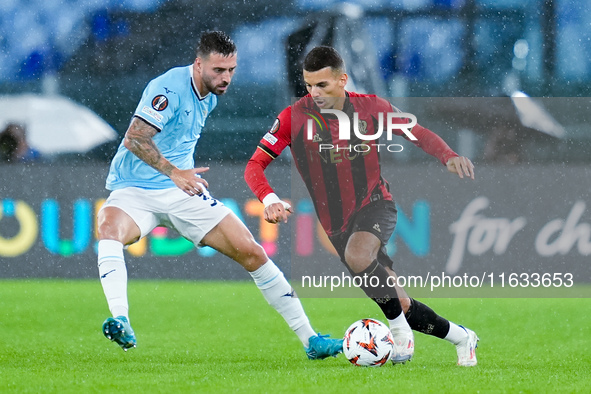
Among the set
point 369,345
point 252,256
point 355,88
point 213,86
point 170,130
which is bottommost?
point 369,345

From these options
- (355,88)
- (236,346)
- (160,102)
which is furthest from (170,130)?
(355,88)

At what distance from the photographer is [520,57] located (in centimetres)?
1170

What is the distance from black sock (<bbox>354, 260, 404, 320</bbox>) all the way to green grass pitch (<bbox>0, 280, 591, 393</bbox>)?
27 cm

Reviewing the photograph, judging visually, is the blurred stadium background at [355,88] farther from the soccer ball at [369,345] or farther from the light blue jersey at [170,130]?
the soccer ball at [369,345]

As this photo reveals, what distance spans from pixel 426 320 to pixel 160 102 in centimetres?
171

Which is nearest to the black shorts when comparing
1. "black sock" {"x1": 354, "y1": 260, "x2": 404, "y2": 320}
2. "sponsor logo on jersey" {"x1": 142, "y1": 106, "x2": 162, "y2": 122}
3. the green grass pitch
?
"black sock" {"x1": 354, "y1": 260, "x2": 404, "y2": 320}

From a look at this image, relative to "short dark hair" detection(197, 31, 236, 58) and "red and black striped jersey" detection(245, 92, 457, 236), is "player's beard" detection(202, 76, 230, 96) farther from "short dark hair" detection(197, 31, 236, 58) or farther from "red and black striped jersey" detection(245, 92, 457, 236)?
"red and black striped jersey" detection(245, 92, 457, 236)

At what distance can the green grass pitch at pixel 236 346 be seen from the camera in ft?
13.3

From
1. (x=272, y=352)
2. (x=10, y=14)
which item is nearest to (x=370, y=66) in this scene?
(x=10, y=14)

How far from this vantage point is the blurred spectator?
10633 millimetres

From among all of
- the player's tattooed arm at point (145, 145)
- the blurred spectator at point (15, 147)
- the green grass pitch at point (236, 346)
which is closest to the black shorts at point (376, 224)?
the green grass pitch at point (236, 346)

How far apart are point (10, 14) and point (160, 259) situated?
4370 millimetres

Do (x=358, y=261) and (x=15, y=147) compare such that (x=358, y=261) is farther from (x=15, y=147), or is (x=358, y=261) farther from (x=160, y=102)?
(x=15, y=147)

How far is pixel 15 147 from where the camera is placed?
430 inches
